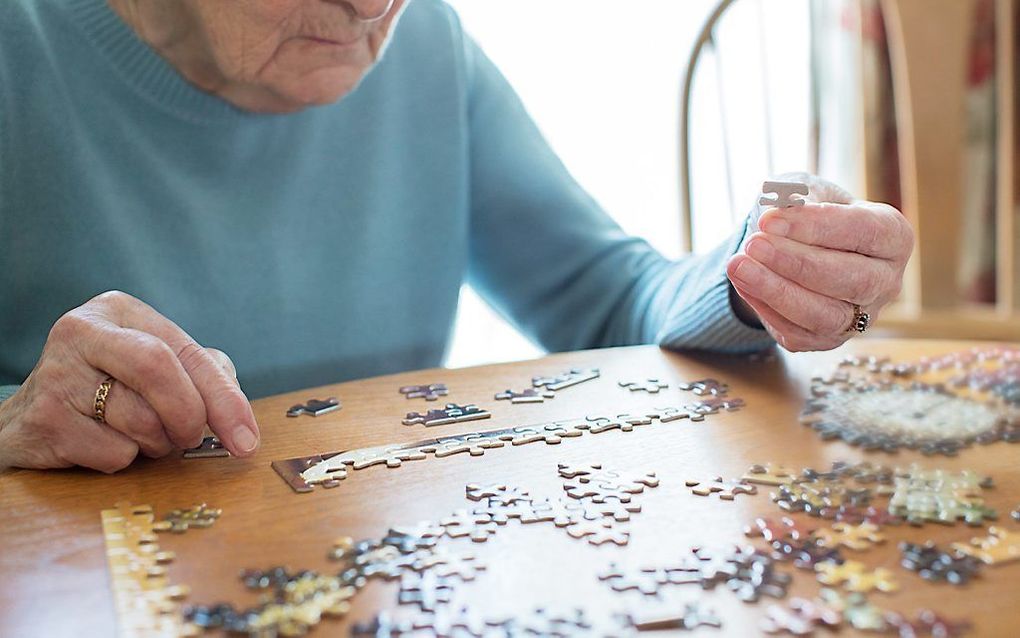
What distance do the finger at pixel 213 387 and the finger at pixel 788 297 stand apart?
2.07 ft

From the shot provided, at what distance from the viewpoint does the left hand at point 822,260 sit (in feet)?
4.49

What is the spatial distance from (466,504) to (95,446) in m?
0.43

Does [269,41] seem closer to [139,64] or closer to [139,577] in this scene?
[139,64]

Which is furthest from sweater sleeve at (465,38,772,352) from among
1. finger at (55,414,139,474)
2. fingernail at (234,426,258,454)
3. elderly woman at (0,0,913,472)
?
finger at (55,414,139,474)

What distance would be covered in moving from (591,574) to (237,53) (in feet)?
Answer: 3.24

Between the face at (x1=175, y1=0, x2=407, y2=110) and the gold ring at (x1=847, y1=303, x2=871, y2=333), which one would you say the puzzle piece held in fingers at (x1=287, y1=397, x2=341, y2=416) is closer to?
the face at (x1=175, y1=0, x2=407, y2=110)

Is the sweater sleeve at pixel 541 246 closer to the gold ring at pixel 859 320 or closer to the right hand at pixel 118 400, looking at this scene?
the gold ring at pixel 859 320

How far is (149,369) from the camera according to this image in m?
1.19

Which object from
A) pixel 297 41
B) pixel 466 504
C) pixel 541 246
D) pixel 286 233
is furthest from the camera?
pixel 541 246

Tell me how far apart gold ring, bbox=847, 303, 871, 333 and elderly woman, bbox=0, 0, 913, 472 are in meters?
0.01

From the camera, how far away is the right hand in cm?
120

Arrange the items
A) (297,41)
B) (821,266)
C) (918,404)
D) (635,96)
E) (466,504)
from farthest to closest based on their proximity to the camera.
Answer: (635,96)
(297,41)
(918,404)
(821,266)
(466,504)

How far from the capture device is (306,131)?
188 centimetres

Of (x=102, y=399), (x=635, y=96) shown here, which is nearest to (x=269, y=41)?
(x=102, y=399)
